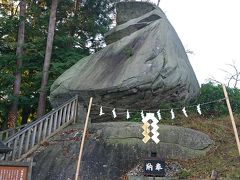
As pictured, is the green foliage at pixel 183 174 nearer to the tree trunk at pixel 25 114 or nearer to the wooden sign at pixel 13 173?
the wooden sign at pixel 13 173

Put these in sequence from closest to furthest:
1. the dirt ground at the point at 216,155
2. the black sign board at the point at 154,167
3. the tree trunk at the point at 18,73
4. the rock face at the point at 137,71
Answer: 1. the black sign board at the point at 154,167
2. the dirt ground at the point at 216,155
3. the rock face at the point at 137,71
4. the tree trunk at the point at 18,73

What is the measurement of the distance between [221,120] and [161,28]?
456 centimetres

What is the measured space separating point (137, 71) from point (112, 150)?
343 centimetres

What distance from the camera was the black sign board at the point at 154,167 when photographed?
9.05 metres

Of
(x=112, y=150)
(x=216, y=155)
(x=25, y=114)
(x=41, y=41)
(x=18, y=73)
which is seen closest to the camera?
(x=216, y=155)

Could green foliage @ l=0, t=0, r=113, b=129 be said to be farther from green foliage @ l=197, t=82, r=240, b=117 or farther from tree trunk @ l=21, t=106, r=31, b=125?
green foliage @ l=197, t=82, r=240, b=117

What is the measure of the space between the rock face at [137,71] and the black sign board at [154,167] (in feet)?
13.8

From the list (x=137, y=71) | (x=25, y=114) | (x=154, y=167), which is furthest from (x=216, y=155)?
(x=25, y=114)

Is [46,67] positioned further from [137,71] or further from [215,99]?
[215,99]

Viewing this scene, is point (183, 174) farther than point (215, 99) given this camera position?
No

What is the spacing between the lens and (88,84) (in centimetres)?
1377

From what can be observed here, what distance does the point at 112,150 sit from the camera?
11.0 m

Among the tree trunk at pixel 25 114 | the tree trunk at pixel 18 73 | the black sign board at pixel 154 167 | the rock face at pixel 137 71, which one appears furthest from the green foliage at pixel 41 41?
the black sign board at pixel 154 167

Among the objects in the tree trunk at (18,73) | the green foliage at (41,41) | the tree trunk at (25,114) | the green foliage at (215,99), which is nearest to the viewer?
the green foliage at (215,99)
